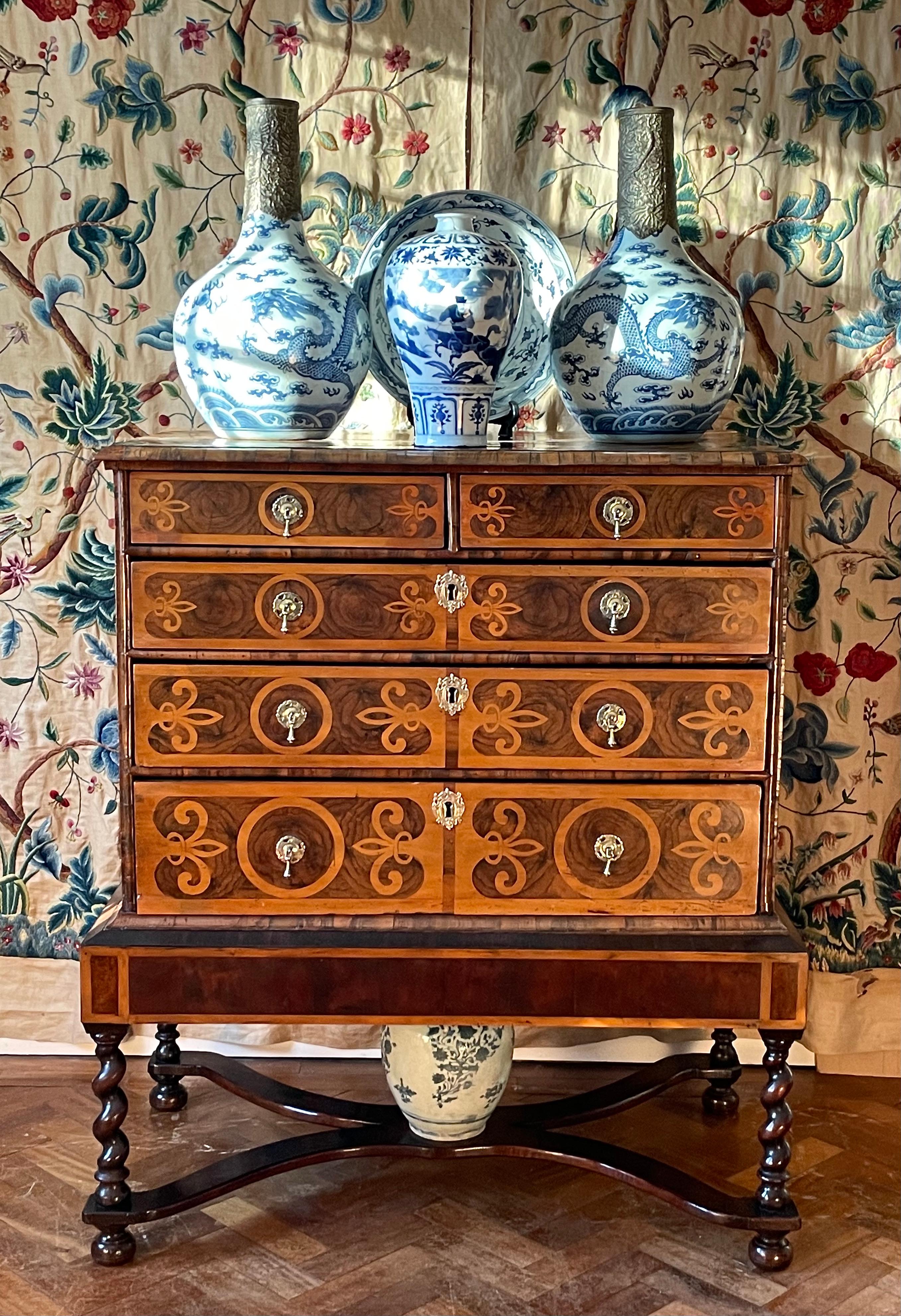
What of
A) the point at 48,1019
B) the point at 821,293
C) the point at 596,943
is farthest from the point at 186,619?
the point at 821,293

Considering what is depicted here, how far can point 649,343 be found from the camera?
6.16 ft

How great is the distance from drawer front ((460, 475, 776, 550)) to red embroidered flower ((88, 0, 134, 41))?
A: 117 cm

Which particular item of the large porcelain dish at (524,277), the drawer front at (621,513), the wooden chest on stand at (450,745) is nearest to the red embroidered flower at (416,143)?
the large porcelain dish at (524,277)

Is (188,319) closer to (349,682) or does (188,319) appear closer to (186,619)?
(186,619)

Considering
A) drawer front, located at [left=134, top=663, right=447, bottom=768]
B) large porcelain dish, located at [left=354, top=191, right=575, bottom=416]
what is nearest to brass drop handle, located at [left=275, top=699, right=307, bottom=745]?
drawer front, located at [left=134, top=663, right=447, bottom=768]

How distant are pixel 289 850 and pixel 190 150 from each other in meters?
1.26

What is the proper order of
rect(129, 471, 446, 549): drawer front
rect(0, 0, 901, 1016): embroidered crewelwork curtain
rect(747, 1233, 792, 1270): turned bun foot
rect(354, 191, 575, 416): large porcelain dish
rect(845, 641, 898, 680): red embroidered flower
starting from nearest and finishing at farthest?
rect(129, 471, 446, 549): drawer front, rect(747, 1233, 792, 1270): turned bun foot, rect(354, 191, 575, 416): large porcelain dish, rect(0, 0, 901, 1016): embroidered crewelwork curtain, rect(845, 641, 898, 680): red embroidered flower

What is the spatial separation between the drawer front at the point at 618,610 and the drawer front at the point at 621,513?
4 cm

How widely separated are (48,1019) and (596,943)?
4.01 feet

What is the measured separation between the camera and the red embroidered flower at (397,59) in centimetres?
231

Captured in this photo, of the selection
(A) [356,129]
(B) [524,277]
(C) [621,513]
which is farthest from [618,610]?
(A) [356,129]

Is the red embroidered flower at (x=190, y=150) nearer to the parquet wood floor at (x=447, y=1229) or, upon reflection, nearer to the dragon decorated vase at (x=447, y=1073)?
the dragon decorated vase at (x=447, y=1073)

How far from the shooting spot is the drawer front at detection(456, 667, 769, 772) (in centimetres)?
182

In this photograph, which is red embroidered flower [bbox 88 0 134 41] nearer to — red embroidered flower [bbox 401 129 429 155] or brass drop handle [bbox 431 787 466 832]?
red embroidered flower [bbox 401 129 429 155]
